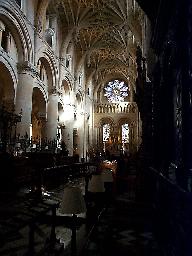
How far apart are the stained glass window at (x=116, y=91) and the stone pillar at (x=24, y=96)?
2183 cm

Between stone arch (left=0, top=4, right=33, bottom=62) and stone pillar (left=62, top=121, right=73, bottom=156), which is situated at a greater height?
stone arch (left=0, top=4, right=33, bottom=62)

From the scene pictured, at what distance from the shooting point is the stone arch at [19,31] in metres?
14.3

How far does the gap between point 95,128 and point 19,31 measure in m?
21.1

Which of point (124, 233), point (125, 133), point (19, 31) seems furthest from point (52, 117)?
point (125, 133)

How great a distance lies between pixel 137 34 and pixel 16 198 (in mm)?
16564

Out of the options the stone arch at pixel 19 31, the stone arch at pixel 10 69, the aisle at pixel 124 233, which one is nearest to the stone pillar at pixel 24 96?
the stone arch at pixel 10 69


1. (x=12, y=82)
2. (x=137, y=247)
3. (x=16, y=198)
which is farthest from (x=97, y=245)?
(x=12, y=82)

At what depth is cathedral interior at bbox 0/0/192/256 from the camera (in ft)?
11.7

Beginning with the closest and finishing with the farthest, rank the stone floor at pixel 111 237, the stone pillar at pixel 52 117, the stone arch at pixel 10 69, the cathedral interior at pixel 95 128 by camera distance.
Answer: the cathedral interior at pixel 95 128, the stone floor at pixel 111 237, the stone arch at pixel 10 69, the stone pillar at pixel 52 117

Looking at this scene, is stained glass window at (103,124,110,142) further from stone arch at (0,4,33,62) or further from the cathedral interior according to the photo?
stone arch at (0,4,33,62)

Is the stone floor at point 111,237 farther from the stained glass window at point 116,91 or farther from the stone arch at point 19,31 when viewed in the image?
the stained glass window at point 116,91

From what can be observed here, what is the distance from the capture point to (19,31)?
15500 millimetres

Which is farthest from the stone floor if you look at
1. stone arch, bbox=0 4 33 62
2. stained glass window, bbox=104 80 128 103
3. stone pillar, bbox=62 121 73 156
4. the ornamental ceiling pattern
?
stained glass window, bbox=104 80 128 103

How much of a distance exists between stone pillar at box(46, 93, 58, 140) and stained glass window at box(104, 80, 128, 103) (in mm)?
17195
